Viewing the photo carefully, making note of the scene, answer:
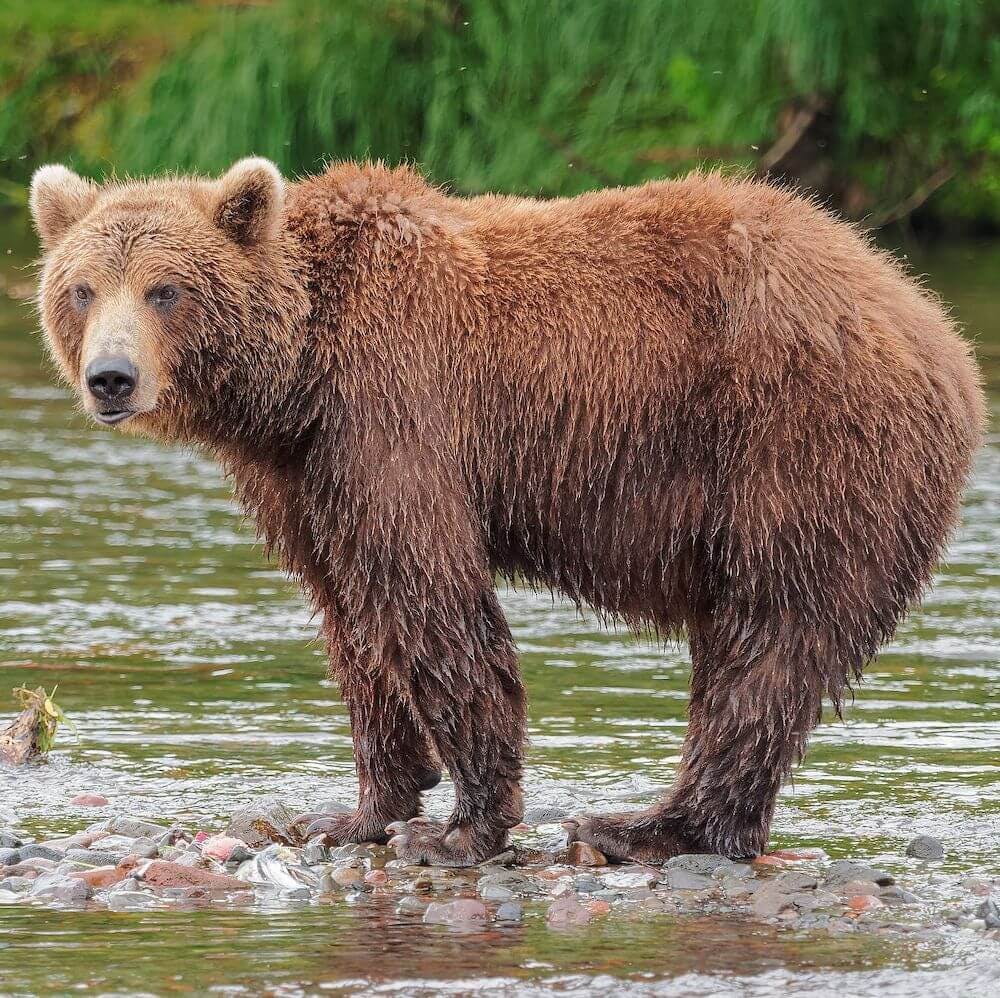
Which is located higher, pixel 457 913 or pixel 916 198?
pixel 916 198

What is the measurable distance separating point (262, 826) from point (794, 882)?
178cm

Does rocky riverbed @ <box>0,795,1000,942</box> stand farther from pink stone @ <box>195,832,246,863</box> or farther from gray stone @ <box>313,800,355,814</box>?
gray stone @ <box>313,800,355,814</box>

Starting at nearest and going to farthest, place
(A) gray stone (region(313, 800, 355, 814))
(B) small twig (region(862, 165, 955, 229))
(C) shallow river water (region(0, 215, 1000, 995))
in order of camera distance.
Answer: (C) shallow river water (region(0, 215, 1000, 995))
(A) gray stone (region(313, 800, 355, 814))
(B) small twig (region(862, 165, 955, 229))

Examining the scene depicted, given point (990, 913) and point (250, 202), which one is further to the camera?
point (250, 202)

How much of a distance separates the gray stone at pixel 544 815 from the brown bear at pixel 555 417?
383 millimetres

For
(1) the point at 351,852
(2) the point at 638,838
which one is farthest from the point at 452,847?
(2) the point at 638,838

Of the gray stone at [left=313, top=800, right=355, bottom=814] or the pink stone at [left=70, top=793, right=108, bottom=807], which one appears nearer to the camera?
the pink stone at [left=70, top=793, right=108, bottom=807]

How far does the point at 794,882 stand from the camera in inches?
234

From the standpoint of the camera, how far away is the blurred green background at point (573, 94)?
20.4 m

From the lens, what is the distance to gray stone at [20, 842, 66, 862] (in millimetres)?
6289

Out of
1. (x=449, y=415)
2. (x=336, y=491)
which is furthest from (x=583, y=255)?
(x=336, y=491)

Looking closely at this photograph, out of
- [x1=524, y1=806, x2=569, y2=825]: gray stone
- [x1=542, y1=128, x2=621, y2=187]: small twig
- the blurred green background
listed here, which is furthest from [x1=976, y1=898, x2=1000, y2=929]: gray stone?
[x1=542, y1=128, x2=621, y2=187]: small twig

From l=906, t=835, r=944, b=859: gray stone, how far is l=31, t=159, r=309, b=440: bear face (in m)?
2.42

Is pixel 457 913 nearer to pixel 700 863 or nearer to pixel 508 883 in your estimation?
pixel 508 883
